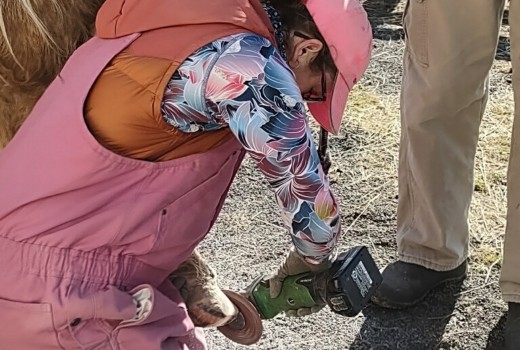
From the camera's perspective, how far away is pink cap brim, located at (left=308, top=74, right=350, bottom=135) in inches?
74.2

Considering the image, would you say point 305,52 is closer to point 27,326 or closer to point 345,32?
point 345,32

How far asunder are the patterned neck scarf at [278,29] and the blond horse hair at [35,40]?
0.36 m

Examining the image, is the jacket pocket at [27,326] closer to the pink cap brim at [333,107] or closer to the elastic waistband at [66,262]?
the elastic waistband at [66,262]

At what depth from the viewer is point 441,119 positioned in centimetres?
282

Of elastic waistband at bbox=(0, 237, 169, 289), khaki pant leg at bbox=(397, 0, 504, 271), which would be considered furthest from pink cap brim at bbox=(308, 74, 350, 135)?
khaki pant leg at bbox=(397, 0, 504, 271)

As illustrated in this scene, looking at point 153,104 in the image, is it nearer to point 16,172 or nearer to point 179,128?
point 179,128

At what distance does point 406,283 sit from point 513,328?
396 mm

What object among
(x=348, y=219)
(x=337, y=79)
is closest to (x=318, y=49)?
(x=337, y=79)

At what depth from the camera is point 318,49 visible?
6.07 ft

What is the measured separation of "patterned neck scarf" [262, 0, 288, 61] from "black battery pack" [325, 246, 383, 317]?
0.45 meters

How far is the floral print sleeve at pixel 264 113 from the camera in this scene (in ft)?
5.29

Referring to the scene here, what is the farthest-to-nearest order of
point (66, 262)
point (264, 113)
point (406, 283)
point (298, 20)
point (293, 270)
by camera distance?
point (406, 283)
point (293, 270)
point (298, 20)
point (66, 262)
point (264, 113)

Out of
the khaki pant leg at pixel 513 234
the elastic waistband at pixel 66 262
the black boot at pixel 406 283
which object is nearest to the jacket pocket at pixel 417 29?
the khaki pant leg at pixel 513 234

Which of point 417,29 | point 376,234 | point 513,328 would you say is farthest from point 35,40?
point 376,234
